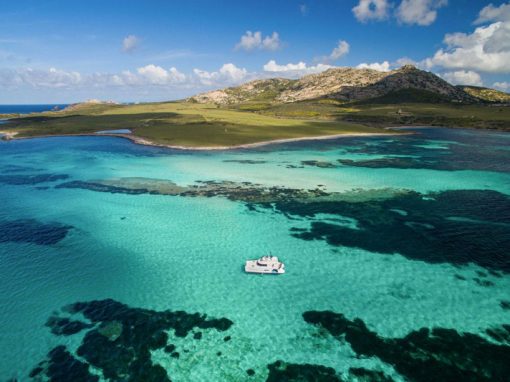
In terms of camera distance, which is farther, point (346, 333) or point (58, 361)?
point (346, 333)

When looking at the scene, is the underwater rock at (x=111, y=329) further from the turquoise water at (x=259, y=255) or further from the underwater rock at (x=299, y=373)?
the underwater rock at (x=299, y=373)

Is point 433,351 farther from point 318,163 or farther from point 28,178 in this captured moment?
point 28,178

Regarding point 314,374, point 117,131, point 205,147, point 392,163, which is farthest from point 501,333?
point 117,131

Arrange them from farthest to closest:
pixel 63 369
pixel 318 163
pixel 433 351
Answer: pixel 318 163, pixel 433 351, pixel 63 369

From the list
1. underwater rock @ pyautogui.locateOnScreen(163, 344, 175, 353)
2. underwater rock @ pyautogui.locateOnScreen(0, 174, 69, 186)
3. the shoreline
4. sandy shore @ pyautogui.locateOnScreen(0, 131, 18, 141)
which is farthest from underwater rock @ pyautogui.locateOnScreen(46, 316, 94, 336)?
sandy shore @ pyautogui.locateOnScreen(0, 131, 18, 141)

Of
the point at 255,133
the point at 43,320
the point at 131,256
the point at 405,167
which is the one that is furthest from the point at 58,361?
the point at 255,133

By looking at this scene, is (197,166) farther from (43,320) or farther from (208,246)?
(43,320)

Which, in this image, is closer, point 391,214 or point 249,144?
point 391,214
